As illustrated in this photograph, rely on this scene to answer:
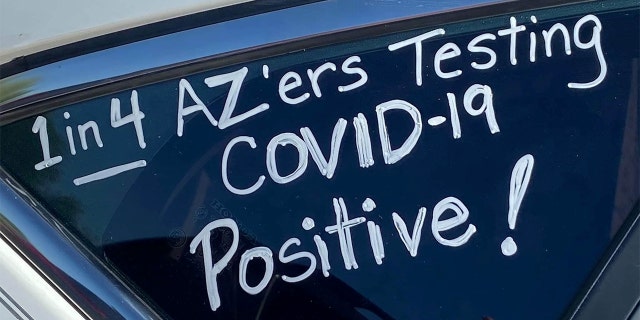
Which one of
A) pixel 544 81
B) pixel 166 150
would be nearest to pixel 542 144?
pixel 544 81

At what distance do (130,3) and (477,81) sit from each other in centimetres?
57

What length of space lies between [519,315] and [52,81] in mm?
835

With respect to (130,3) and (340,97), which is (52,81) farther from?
(340,97)

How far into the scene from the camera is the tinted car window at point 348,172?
1336 millimetres

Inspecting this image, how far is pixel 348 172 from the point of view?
4.39ft

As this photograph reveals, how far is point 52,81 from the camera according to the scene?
1.34 m

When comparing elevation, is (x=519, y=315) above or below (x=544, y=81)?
below

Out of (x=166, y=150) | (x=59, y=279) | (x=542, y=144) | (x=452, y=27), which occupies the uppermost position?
(x=452, y=27)

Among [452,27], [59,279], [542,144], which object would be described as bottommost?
[59,279]

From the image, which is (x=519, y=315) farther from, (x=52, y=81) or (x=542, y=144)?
(x=52, y=81)

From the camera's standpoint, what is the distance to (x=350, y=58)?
1337mm

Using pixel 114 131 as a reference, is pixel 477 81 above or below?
above

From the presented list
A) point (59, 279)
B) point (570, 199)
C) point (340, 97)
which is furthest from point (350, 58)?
point (59, 279)

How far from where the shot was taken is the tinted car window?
1336mm
